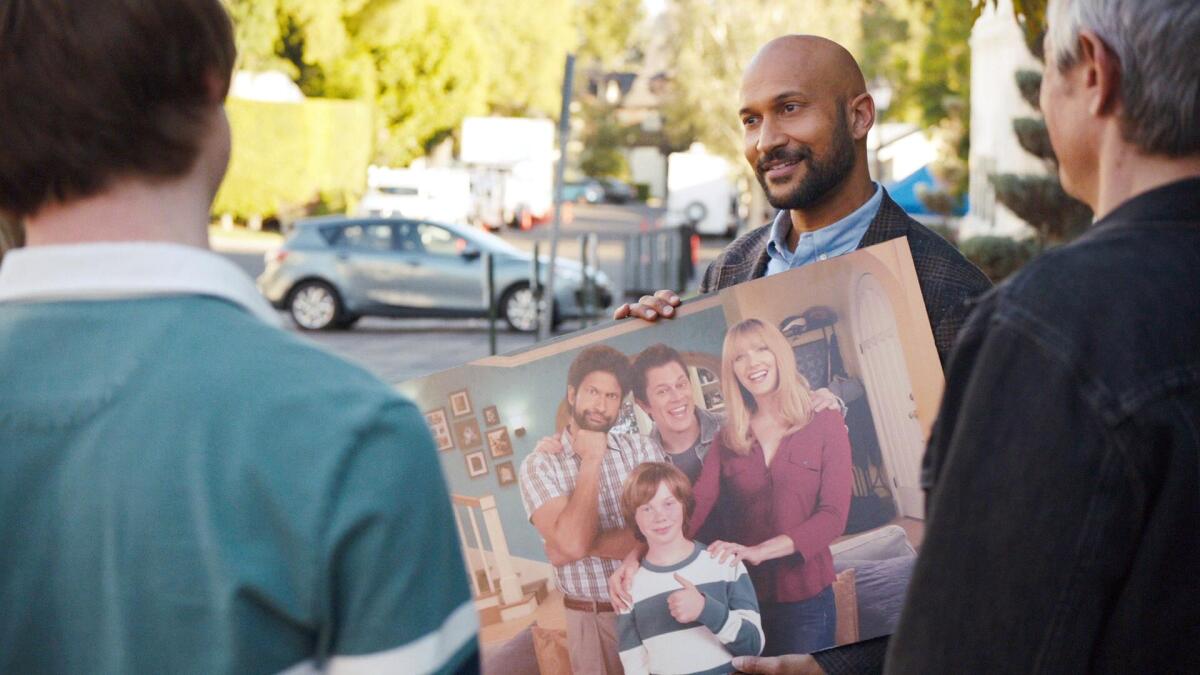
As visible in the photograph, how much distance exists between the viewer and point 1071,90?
1.75 meters

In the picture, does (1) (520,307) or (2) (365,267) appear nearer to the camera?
(2) (365,267)

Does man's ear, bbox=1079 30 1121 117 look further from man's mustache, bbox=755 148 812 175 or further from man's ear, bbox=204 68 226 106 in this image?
man's mustache, bbox=755 148 812 175

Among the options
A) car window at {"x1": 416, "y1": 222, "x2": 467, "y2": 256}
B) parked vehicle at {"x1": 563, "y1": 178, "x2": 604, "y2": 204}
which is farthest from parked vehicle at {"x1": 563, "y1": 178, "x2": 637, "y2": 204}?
car window at {"x1": 416, "y1": 222, "x2": 467, "y2": 256}

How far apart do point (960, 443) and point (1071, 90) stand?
17.4 inches

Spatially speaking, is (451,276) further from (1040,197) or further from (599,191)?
(599,191)

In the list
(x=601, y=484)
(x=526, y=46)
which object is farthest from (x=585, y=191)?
(x=601, y=484)

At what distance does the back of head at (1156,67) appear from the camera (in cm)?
165

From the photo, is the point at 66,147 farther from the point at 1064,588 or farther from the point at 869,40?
the point at 869,40

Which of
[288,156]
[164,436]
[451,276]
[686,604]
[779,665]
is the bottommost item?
[779,665]

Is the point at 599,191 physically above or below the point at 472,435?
above

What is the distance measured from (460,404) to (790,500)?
2.09ft

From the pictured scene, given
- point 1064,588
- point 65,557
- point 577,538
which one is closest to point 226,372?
point 65,557

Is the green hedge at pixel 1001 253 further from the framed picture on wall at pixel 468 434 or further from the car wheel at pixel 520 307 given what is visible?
the framed picture on wall at pixel 468 434

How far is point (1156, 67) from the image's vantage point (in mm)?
1658
